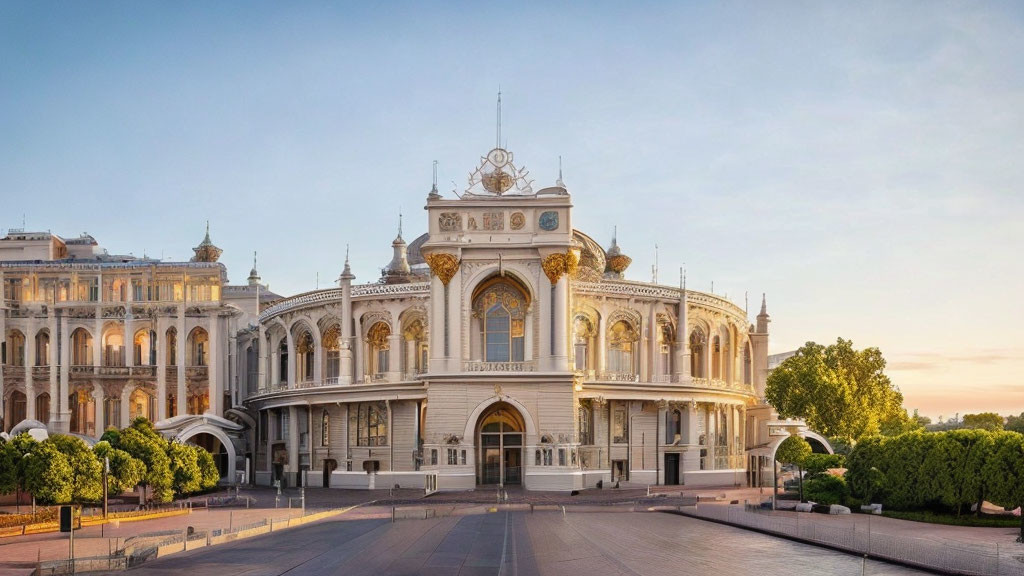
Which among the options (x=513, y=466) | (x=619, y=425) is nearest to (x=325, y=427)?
(x=513, y=466)

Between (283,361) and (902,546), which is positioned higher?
(283,361)

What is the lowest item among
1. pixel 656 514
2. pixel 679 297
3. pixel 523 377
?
pixel 656 514

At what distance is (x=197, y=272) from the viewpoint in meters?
91.4

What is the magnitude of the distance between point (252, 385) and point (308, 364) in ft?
35.4

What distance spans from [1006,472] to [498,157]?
37.8 metres

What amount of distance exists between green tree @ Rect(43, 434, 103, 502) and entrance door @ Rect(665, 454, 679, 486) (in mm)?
40489

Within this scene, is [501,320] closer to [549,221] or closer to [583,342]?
[583,342]

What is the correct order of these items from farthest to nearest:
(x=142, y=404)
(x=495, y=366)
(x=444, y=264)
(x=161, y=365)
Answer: (x=142, y=404) → (x=161, y=365) → (x=444, y=264) → (x=495, y=366)

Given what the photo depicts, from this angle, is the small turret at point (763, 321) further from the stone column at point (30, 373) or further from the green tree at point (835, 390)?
the stone column at point (30, 373)

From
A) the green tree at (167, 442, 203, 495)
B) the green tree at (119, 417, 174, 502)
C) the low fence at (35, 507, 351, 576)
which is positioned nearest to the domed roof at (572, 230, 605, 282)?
the green tree at (167, 442, 203, 495)

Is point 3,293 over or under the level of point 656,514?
over

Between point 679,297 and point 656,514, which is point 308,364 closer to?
point 679,297

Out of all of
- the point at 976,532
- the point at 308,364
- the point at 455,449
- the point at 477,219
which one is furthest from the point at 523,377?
the point at 976,532

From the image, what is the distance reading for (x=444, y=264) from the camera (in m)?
70.9
